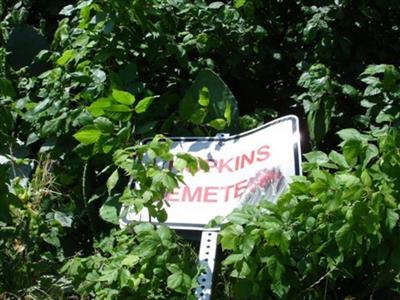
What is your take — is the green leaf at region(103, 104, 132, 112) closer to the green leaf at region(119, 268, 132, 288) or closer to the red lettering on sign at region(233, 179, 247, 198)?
the red lettering on sign at region(233, 179, 247, 198)

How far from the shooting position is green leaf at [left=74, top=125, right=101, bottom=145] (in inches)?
114

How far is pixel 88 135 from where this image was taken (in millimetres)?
2910

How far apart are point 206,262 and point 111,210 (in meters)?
0.62

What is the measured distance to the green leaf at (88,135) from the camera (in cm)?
290

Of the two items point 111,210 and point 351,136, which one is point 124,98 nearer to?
point 111,210

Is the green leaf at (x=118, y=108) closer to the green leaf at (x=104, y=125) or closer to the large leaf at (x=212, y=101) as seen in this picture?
the green leaf at (x=104, y=125)

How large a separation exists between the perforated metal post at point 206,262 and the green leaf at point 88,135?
604 millimetres

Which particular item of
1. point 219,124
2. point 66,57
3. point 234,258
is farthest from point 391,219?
point 66,57

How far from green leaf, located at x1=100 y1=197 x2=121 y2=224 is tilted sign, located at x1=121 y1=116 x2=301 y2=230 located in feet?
0.75

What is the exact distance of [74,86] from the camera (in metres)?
3.26

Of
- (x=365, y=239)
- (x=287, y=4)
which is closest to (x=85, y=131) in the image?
(x=365, y=239)

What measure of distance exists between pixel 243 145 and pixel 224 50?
87 centimetres

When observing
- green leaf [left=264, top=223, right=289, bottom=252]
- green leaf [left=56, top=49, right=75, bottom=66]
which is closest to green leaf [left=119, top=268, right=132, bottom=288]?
green leaf [left=264, top=223, right=289, bottom=252]

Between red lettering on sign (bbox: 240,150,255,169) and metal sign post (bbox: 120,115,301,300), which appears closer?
metal sign post (bbox: 120,115,301,300)
